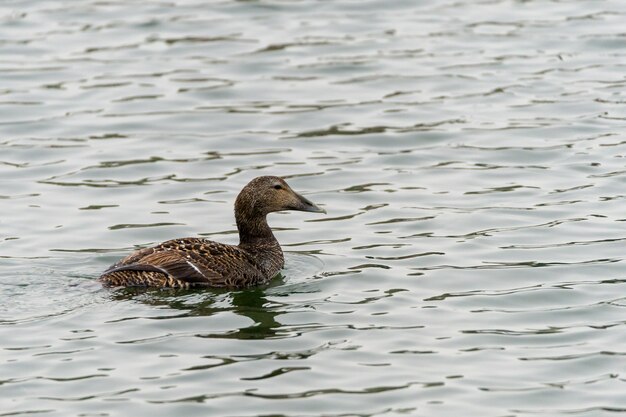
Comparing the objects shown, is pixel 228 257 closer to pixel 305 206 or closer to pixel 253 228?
pixel 253 228

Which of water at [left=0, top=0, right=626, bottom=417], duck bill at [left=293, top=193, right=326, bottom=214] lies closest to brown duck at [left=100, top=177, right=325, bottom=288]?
duck bill at [left=293, top=193, right=326, bottom=214]

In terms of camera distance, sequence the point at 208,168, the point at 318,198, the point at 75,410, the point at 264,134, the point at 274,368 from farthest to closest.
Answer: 1. the point at 264,134
2. the point at 208,168
3. the point at 318,198
4. the point at 274,368
5. the point at 75,410

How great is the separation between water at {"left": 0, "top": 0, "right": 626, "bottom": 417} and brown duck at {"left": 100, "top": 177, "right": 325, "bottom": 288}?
169 millimetres

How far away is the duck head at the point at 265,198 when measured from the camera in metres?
12.6

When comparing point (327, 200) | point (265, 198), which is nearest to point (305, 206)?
point (265, 198)

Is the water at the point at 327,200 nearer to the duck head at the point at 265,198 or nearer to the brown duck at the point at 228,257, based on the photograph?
the brown duck at the point at 228,257

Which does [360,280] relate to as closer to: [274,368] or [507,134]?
[274,368]

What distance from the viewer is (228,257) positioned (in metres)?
12.0

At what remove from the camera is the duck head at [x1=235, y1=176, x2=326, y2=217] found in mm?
12609

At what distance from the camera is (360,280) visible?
1199 cm

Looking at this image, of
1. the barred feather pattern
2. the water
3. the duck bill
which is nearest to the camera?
the water

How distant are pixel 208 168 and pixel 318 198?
4.99 feet

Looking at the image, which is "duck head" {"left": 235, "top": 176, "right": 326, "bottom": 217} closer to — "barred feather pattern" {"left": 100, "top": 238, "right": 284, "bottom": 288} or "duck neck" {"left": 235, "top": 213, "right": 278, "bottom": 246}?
"duck neck" {"left": 235, "top": 213, "right": 278, "bottom": 246}

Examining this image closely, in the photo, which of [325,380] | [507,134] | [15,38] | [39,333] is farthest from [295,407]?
[15,38]
